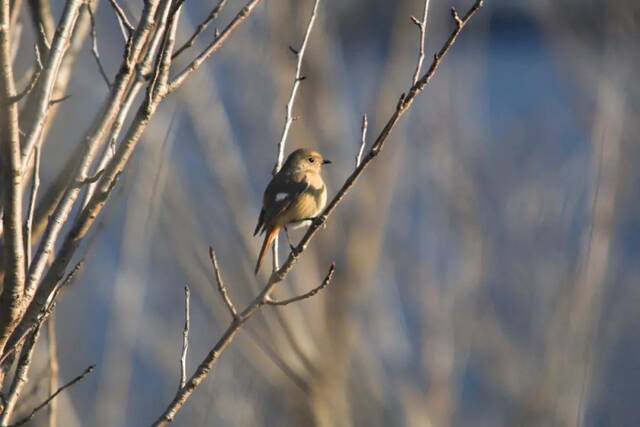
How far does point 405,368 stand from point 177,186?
158 cm

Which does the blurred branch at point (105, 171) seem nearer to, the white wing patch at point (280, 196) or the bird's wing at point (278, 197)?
the bird's wing at point (278, 197)

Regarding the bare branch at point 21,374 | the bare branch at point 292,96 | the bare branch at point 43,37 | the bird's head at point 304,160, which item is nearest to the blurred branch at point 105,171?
the bare branch at point 21,374

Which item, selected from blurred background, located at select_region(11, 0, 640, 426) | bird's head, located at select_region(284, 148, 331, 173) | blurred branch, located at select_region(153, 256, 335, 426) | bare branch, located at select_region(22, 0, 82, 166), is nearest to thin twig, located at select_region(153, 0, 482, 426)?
blurred branch, located at select_region(153, 256, 335, 426)

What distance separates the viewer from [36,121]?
81.6 inches

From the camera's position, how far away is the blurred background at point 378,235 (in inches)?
183

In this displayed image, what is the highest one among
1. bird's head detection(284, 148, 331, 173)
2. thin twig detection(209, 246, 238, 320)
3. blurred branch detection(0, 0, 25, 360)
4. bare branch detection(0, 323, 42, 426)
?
bird's head detection(284, 148, 331, 173)

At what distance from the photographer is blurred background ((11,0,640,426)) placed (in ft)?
15.2

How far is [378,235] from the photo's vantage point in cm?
490

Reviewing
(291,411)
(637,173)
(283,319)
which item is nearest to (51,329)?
(283,319)

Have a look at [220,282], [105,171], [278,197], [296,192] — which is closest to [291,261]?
[220,282]

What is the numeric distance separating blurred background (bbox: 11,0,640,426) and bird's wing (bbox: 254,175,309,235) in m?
0.20

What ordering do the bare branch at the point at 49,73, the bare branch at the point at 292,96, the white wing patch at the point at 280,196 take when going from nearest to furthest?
the bare branch at the point at 49,73, the bare branch at the point at 292,96, the white wing patch at the point at 280,196

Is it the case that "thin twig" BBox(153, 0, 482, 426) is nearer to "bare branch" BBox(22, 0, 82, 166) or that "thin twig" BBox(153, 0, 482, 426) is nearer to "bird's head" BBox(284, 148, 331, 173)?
"bare branch" BBox(22, 0, 82, 166)

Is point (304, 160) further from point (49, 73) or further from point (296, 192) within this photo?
point (49, 73)
